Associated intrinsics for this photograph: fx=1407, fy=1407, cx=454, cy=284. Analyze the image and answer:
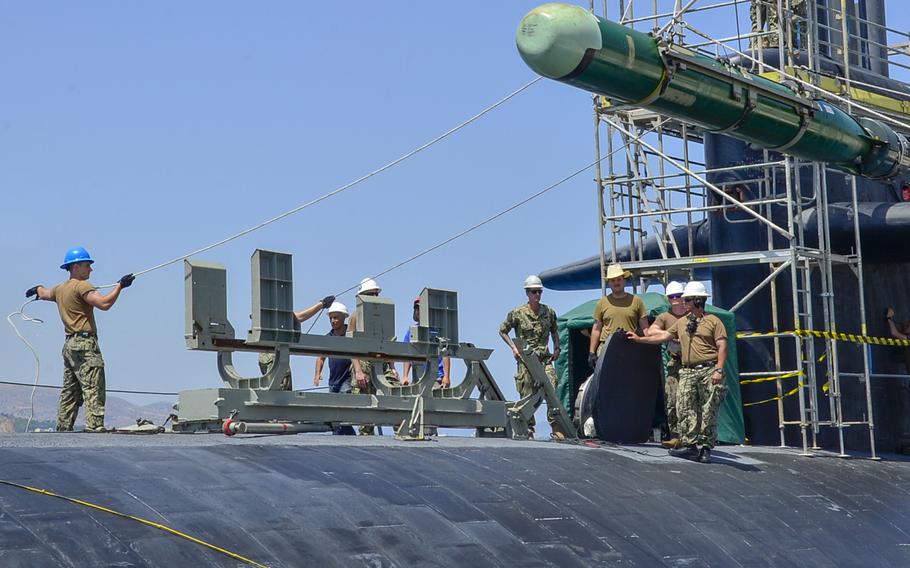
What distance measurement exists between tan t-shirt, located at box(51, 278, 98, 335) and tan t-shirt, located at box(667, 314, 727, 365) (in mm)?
6616

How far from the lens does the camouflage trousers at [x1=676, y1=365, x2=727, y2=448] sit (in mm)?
15703

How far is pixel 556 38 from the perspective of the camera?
1195 centimetres

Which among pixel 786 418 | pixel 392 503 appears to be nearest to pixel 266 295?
pixel 392 503

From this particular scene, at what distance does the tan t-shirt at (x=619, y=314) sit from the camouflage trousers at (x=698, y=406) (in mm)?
1402

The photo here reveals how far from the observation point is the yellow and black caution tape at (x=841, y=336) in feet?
60.5

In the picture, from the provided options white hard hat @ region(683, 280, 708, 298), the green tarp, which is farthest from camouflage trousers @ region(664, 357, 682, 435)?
white hard hat @ region(683, 280, 708, 298)

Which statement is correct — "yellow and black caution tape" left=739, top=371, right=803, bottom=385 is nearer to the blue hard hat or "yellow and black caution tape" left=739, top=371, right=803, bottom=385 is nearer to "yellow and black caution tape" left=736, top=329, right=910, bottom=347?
"yellow and black caution tape" left=736, top=329, right=910, bottom=347

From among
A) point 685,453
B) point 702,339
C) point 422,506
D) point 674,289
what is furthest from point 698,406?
point 422,506

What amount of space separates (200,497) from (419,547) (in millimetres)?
1546

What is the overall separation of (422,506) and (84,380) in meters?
4.94

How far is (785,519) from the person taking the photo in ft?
44.6

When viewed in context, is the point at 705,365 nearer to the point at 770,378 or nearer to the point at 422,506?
the point at 770,378

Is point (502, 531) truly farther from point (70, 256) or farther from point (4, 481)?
point (70, 256)

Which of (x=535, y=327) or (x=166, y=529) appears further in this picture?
(x=535, y=327)
